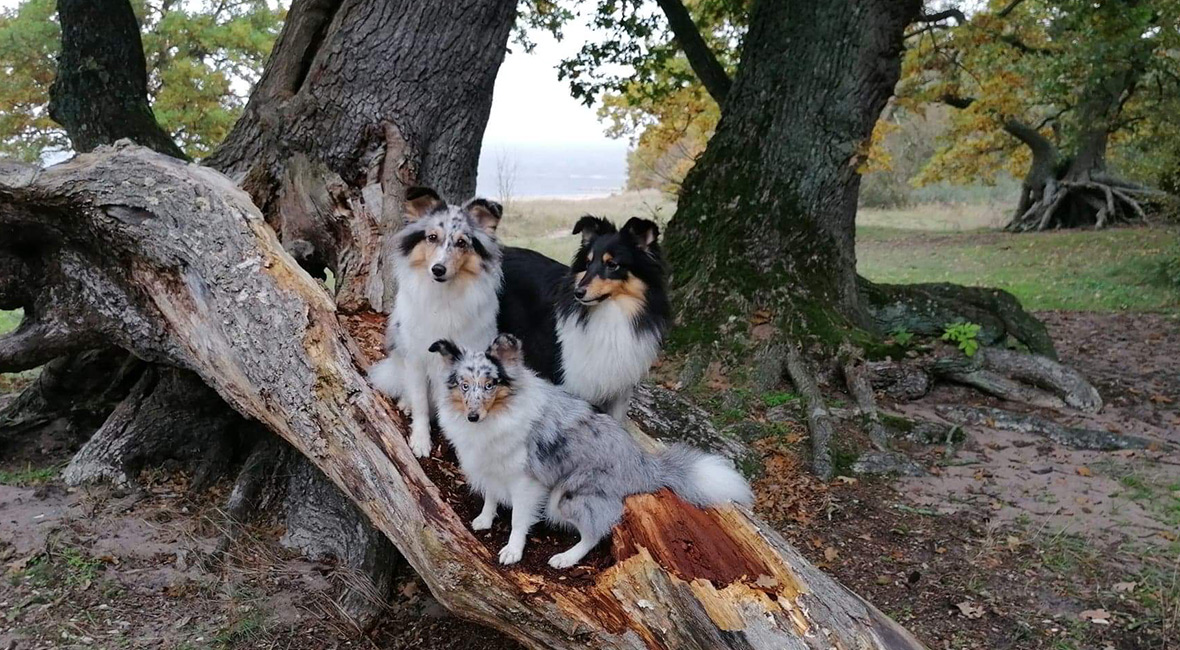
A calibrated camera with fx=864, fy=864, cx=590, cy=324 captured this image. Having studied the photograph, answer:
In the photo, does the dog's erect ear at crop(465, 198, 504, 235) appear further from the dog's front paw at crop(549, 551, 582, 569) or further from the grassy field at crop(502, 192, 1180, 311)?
the grassy field at crop(502, 192, 1180, 311)

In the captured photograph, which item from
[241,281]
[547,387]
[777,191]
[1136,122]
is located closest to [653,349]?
[547,387]

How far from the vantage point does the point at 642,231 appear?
480cm

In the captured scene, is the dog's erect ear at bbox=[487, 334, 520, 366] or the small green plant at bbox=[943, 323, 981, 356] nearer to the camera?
the dog's erect ear at bbox=[487, 334, 520, 366]

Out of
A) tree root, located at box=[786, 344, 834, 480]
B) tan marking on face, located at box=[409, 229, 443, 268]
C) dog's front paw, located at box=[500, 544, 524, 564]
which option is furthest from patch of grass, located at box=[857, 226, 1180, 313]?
dog's front paw, located at box=[500, 544, 524, 564]

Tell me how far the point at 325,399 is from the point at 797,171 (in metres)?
5.76

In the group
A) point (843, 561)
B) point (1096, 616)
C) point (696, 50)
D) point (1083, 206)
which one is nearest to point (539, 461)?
point (843, 561)

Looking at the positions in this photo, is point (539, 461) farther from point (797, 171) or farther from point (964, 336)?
point (964, 336)

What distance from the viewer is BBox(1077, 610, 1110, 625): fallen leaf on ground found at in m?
5.24

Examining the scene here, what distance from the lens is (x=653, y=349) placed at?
16.5 ft

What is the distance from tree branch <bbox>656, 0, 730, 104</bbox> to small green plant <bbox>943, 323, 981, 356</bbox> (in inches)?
152

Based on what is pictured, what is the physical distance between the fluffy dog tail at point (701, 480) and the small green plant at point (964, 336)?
19.2ft

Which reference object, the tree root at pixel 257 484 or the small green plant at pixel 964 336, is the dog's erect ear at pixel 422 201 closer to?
the tree root at pixel 257 484

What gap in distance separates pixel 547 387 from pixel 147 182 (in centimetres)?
325

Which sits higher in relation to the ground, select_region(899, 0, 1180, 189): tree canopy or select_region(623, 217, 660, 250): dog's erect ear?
select_region(899, 0, 1180, 189): tree canopy
